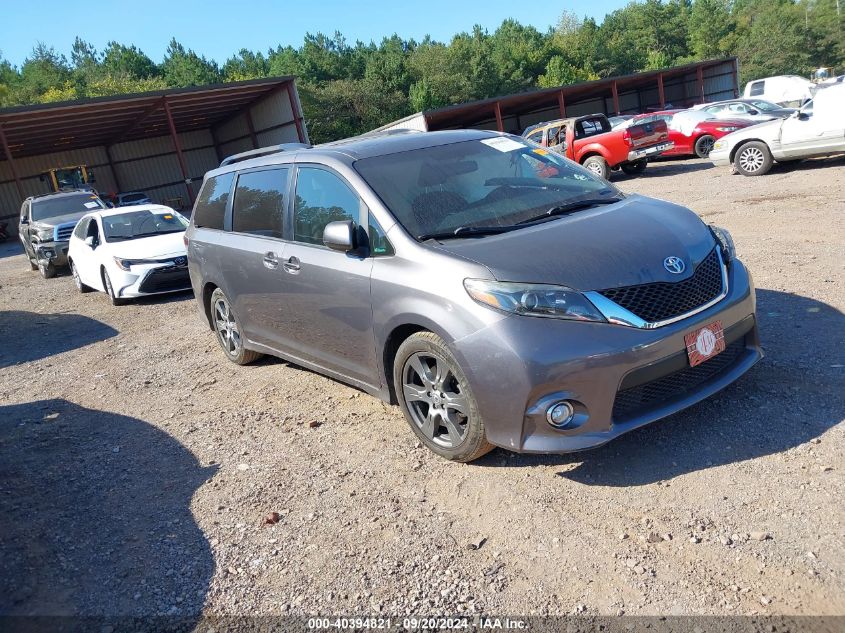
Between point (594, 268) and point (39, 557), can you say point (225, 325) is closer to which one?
point (39, 557)

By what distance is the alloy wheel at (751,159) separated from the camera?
44.2ft

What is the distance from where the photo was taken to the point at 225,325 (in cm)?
636

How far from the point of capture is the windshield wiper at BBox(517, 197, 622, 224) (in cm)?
411

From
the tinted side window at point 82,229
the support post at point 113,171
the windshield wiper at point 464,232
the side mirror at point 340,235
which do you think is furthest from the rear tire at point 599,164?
the support post at point 113,171

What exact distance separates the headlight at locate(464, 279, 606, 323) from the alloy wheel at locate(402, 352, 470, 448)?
47 cm

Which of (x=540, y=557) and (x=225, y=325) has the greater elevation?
(x=225, y=325)

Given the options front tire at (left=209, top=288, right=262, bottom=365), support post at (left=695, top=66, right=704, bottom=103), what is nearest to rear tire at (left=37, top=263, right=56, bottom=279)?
front tire at (left=209, top=288, right=262, bottom=365)

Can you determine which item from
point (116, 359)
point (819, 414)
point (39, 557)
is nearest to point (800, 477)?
point (819, 414)

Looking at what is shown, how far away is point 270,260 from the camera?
16.4 ft

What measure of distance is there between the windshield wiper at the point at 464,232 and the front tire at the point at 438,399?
1.88 feet

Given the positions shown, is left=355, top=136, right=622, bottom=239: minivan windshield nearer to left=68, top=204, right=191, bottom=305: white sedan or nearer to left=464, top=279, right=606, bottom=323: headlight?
left=464, top=279, right=606, bottom=323: headlight

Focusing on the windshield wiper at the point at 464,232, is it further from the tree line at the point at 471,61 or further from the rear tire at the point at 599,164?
the tree line at the point at 471,61

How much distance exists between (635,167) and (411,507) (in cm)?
1686

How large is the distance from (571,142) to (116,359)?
1382 centimetres
